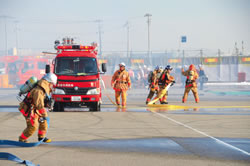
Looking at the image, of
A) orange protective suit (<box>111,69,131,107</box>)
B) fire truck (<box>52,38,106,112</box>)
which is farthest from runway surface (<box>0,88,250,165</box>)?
orange protective suit (<box>111,69,131,107</box>)

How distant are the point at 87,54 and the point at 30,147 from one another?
27.1ft

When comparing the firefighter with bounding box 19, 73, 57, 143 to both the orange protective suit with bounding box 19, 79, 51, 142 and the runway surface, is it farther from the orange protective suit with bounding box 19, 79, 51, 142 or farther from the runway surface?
the runway surface

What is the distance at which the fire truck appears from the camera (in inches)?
593

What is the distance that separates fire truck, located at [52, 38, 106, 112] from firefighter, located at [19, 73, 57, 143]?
628cm

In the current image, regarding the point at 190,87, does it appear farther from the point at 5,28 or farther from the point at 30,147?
the point at 5,28

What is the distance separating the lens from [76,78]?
1519 centimetres

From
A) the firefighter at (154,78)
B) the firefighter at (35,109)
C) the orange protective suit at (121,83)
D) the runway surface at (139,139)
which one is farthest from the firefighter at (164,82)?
the firefighter at (35,109)

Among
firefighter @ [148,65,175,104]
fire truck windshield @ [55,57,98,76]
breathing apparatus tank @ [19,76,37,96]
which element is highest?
fire truck windshield @ [55,57,98,76]

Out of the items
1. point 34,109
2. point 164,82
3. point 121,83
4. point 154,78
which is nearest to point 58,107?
point 121,83

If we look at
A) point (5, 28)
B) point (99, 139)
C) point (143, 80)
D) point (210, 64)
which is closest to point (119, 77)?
point (99, 139)

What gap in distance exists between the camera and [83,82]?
15148 millimetres

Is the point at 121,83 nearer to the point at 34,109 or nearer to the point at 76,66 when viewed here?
the point at 76,66

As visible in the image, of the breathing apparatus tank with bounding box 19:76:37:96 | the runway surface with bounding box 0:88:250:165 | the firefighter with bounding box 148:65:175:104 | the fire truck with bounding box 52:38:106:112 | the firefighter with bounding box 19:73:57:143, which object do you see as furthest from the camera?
the firefighter with bounding box 148:65:175:104

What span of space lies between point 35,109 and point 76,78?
21.7 ft
